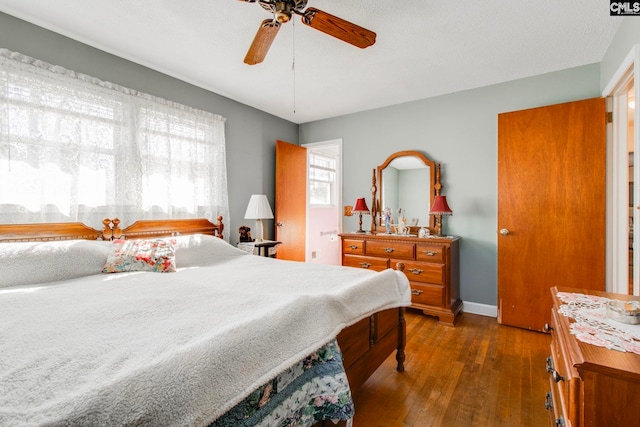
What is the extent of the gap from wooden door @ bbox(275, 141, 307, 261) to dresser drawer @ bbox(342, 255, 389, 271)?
2.91 ft

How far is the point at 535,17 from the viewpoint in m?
2.14

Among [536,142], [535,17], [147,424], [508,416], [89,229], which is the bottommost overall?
[508,416]

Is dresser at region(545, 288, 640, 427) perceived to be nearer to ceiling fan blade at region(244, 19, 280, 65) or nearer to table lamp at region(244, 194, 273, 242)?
ceiling fan blade at region(244, 19, 280, 65)

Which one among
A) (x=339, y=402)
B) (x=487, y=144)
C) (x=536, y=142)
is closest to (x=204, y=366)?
(x=339, y=402)

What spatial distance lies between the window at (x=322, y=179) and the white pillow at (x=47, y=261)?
323 centimetres

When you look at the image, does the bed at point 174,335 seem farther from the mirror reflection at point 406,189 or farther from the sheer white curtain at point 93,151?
the mirror reflection at point 406,189

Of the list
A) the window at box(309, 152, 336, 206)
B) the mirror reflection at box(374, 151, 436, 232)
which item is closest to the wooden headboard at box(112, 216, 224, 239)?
the window at box(309, 152, 336, 206)

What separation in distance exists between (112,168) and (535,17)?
356 centimetres

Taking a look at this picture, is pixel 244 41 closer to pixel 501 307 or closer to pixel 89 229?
pixel 89 229

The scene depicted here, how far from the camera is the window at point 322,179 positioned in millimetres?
5070

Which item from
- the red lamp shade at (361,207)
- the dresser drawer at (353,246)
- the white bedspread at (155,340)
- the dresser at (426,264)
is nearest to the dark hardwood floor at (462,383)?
the dresser at (426,264)

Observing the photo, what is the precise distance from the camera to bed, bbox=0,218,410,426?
0.73 m

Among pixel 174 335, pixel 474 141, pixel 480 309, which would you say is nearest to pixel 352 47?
pixel 474 141

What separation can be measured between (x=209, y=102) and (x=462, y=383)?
3610 mm
